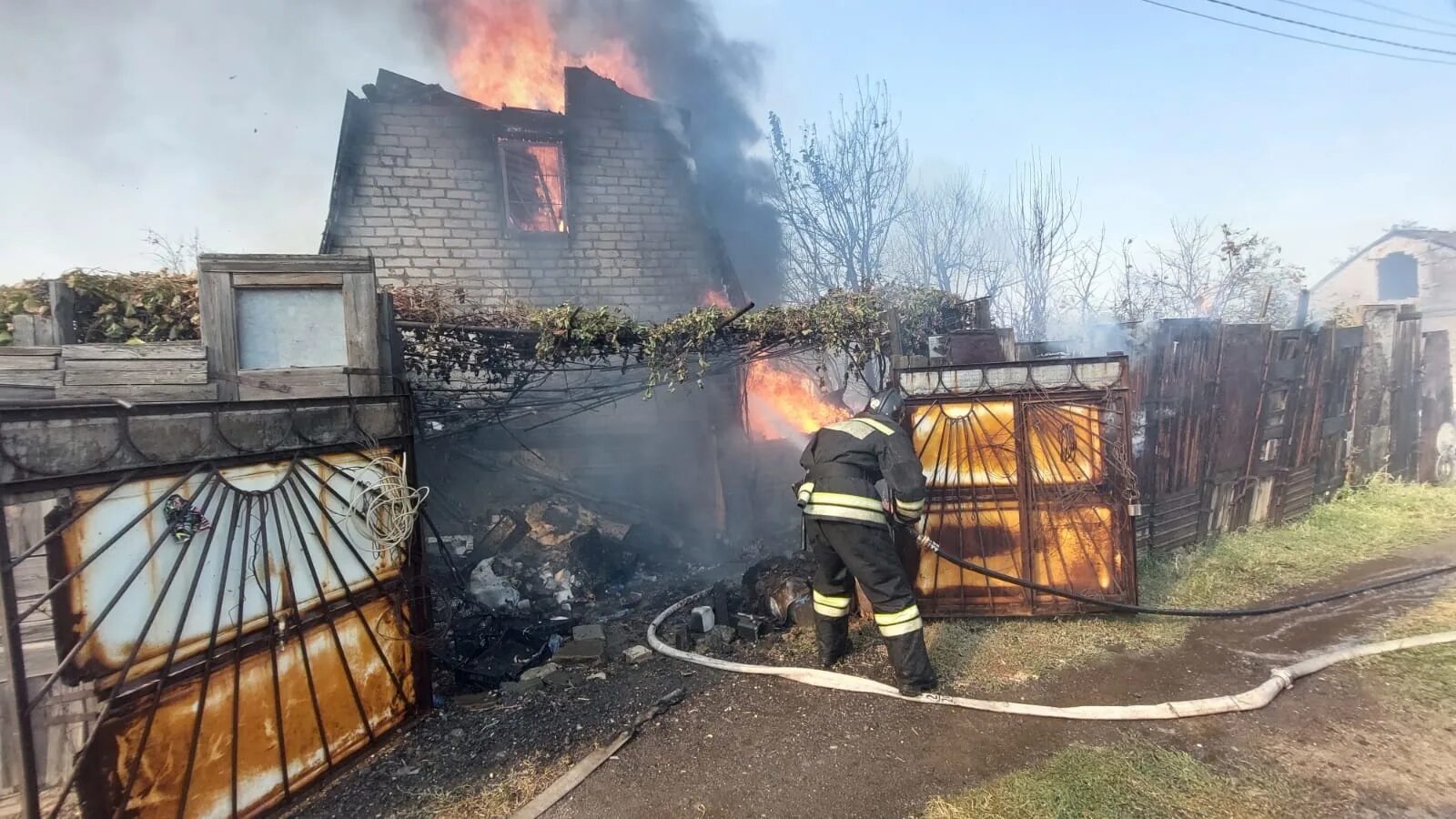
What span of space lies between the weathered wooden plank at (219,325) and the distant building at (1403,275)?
129 feet

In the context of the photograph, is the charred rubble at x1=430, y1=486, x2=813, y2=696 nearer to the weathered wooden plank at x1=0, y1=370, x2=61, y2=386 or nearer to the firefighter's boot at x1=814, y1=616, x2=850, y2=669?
the firefighter's boot at x1=814, y1=616, x2=850, y2=669

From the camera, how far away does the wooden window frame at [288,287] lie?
426 centimetres

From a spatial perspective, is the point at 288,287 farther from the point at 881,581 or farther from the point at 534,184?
the point at 534,184

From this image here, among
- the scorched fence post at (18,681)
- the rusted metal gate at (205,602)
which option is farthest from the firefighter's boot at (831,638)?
the scorched fence post at (18,681)

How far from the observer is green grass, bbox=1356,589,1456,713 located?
4.26m

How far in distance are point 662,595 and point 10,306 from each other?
20.4 ft

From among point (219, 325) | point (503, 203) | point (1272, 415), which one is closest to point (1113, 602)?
point (1272, 415)

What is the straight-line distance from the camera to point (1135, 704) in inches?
175

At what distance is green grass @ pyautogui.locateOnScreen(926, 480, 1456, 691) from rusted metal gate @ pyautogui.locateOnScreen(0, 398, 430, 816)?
4.12 m

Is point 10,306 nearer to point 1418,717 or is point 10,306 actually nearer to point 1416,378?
point 1418,717

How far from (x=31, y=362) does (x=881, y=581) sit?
18.4 ft

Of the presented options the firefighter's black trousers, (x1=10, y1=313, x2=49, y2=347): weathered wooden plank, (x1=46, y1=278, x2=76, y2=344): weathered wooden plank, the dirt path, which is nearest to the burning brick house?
(x1=46, y1=278, x2=76, y2=344): weathered wooden plank

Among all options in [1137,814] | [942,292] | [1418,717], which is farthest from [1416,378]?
[1137,814]

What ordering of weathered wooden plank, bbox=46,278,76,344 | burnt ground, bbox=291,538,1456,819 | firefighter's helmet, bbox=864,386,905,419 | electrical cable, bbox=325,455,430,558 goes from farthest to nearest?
firefighter's helmet, bbox=864,386,905,419, weathered wooden plank, bbox=46,278,76,344, electrical cable, bbox=325,455,430,558, burnt ground, bbox=291,538,1456,819
